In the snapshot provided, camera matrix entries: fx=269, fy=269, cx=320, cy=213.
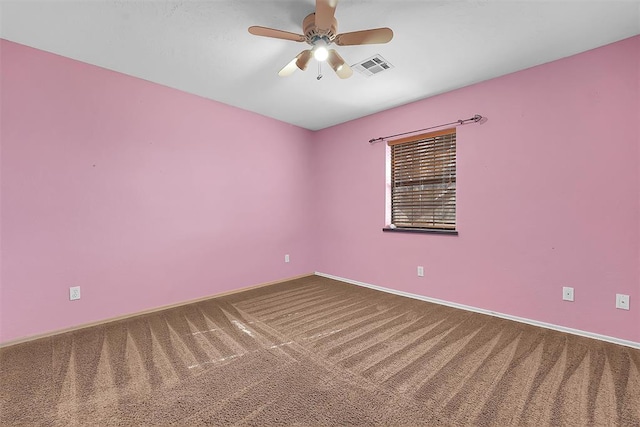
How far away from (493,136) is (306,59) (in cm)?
208

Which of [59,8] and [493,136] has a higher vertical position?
[59,8]

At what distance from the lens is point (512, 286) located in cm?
269

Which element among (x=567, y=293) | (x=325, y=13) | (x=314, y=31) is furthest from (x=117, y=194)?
(x=567, y=293)

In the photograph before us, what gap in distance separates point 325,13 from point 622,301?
3123mm

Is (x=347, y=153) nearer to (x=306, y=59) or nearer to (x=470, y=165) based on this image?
(x=470, y=165)

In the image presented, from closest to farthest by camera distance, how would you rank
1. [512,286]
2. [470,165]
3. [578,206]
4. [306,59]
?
[306,59] < [578,206] < [512,286] < [470,165]

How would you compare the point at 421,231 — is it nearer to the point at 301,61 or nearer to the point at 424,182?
the point at 424,182

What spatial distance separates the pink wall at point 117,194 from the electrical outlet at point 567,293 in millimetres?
3344

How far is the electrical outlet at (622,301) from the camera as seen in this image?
2148 millimetres

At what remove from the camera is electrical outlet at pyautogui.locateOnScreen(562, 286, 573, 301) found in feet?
7.80

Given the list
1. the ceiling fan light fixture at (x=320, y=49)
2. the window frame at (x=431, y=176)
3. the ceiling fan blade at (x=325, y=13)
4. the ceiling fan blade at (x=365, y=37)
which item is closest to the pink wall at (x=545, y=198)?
the window frame at (x=431, y=176)

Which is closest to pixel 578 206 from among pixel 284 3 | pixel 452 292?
pixel 452 292

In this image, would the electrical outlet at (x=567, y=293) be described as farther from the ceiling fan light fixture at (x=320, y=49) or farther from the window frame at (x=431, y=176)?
the ceiling fan light fixture at (x=320, y=49)

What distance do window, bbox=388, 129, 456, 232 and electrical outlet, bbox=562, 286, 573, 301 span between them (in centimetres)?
110
